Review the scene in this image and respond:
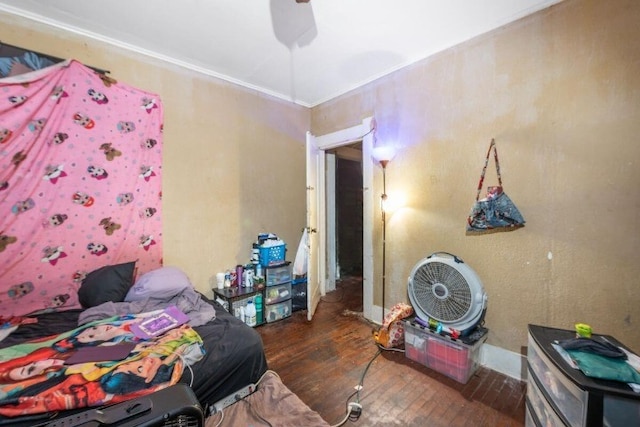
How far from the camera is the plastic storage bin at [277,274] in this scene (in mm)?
2912

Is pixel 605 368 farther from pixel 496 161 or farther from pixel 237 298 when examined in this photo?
pixel 237 298

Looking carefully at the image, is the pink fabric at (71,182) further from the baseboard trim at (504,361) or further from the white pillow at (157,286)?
the baseboard trim at (504,361)

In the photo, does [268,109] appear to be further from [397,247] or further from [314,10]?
[397,247]

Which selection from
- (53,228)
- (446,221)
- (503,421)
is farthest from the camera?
(446,221)

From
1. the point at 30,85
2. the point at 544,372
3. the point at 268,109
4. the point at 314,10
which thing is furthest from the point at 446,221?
the point at 30,85

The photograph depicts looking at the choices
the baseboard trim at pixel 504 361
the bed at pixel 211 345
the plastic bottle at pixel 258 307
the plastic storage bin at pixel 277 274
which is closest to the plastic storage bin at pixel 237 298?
the plastic bottle at pixel 258 307

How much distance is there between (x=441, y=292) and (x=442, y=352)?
434 millimetres

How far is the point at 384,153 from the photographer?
2645 millimetres

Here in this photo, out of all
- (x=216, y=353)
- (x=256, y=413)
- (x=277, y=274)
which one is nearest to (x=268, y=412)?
(x=256, y=413)

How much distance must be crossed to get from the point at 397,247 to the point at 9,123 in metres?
3.12

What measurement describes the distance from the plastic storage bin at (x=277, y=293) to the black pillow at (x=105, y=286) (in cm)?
125

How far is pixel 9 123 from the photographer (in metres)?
1.81

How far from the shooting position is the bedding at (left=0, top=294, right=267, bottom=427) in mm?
1399

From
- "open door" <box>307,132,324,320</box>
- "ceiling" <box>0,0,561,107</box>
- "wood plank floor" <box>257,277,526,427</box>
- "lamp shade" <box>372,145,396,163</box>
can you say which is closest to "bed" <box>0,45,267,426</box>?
"ceiling" <box>0,0,561,107</box>
